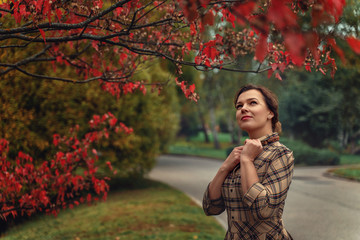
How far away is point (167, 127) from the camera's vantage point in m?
14.2

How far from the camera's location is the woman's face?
2.27 m

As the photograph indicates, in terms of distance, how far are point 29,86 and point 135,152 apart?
5025 mm

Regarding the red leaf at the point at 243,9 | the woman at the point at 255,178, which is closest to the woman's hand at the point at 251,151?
the woman at the point at 255,178

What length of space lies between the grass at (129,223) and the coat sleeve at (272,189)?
3.86 m

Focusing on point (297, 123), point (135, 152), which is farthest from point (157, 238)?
point (297, 123)

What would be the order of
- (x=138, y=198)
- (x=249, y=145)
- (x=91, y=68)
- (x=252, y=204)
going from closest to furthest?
(x=252, y=204), (x=249, y=145), (x=91, y=68), (x=138, y=198)

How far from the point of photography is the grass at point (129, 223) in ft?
19.6

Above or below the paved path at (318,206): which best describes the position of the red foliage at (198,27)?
above

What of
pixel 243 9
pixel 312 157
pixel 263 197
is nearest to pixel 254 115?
pixel 263 197

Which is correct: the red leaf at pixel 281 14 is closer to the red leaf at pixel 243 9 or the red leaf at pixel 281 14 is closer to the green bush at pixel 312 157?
the red leaf at pixel 243 9

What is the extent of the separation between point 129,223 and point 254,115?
5.32 m

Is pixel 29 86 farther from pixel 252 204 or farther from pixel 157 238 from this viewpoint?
pixel 252 204

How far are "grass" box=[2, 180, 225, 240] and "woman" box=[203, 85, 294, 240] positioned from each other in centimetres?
363

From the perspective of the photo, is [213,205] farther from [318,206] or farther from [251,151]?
[318,206]
